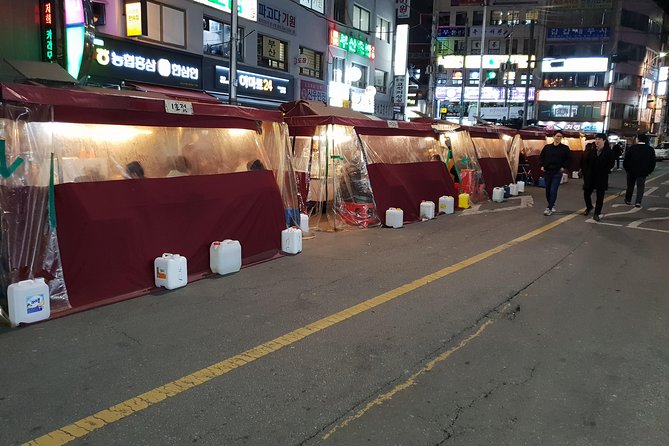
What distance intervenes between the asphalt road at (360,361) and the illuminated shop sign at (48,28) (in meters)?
9.07

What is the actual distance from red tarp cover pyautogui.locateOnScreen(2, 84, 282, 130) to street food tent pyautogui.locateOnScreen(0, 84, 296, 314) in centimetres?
1

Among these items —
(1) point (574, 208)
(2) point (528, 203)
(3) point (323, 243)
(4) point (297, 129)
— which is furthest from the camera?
(2) point (528, 203)

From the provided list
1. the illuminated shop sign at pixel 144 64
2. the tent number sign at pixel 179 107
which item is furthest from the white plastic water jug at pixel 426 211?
the illuminated shop sign at pixel 144 64

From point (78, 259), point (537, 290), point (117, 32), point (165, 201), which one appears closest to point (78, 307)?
point (78, 259)

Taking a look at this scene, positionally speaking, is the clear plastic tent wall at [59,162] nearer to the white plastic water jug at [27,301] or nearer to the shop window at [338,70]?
the white plastic water jug at [27,301]

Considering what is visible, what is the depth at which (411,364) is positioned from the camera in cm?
413

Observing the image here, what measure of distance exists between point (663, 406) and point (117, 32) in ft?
49.7

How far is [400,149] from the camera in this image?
39.2 feet

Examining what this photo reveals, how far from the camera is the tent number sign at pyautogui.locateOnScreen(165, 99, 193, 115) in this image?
6.28 metres

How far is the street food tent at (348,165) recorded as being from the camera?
411 inches

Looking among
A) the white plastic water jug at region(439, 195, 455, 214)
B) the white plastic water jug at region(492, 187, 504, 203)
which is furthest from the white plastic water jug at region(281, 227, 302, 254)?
the white plastic water jug at region(492, 187, 504, 203)

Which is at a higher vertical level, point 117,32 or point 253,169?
point 117,32

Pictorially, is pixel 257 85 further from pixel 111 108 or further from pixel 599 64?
pixel 599 64

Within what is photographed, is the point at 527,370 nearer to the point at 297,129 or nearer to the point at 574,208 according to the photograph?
the point at 297,129
